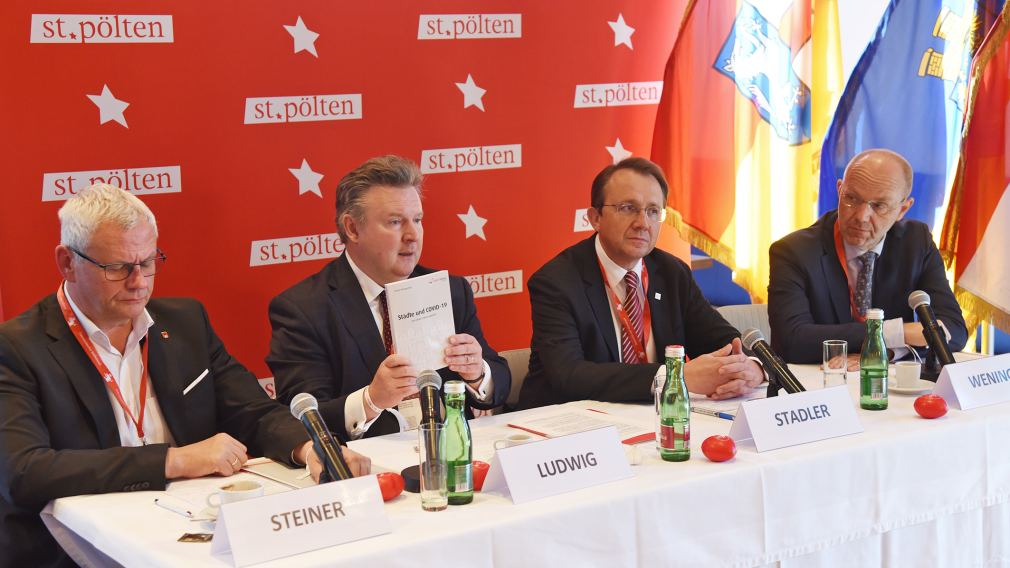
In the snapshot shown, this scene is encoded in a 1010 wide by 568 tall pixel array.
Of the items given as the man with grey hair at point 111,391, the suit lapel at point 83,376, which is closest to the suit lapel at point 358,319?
the man with grey hair at point 111,391

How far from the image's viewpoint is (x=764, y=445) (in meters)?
2.50

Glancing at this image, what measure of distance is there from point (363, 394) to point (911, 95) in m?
3.44

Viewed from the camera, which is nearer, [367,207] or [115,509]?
[115,509]

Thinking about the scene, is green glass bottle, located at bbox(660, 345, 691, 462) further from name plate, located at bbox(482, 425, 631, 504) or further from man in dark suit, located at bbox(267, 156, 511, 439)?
man in dark suit, located at bbox(267, 156, 511, 439)

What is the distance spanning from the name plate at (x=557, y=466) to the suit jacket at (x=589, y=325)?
87 centimetres

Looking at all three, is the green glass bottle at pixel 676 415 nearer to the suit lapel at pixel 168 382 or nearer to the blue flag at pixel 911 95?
the suit lapel at pixel 168 382

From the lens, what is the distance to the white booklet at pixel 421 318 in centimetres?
268

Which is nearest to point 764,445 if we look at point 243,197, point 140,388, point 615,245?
point 615,245

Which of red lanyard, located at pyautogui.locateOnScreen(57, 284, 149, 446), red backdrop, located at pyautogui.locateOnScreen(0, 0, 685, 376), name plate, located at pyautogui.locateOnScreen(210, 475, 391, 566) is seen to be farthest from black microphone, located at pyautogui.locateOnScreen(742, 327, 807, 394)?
red backdrop, located at pyautogui.locateOnScreen(0, 0, 685, 376)

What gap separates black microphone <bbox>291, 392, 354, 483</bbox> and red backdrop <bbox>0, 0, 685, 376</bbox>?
6.26 feet

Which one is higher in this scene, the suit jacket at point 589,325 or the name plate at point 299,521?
the suit jacket at point 589,325

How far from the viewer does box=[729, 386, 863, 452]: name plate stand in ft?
8.27

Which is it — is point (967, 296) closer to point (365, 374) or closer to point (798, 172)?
point (798, 172)

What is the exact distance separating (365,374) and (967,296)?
127 inches
